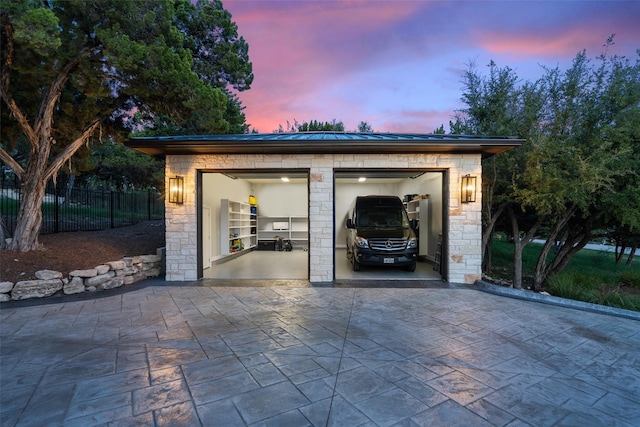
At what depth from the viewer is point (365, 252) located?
761 centimetres

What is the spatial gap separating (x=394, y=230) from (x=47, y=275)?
7.17 metres

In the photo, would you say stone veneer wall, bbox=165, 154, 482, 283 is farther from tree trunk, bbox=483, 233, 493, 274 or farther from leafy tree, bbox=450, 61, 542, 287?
tree trunk, bbox=483, 233, 493, 274

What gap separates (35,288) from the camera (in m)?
5.26

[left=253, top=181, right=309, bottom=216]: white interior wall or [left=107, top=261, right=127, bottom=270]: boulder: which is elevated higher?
[left=253, top=181, right=309, bottom=216]: white interior wall

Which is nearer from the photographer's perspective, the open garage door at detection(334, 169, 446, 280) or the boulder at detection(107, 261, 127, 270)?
the boulder at detection(107, 261, 127, 270)

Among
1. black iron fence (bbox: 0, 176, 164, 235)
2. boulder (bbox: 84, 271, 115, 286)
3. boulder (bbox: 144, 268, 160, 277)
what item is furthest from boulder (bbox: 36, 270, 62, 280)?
black iron fence (bbox: 0, 176, 164, 235)

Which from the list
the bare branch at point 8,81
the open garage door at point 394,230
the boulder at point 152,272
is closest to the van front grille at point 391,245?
the open garage door at point 394,230

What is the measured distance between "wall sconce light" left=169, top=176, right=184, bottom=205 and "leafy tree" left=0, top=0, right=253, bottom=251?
5.46 ft

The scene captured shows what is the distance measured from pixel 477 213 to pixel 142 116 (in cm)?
920

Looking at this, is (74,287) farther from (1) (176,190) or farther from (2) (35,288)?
(1) (176,190)

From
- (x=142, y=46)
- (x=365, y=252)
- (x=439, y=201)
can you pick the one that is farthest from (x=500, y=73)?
(x=142, y=46)

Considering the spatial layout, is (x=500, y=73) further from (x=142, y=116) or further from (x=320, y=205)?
(x=142, y=116)

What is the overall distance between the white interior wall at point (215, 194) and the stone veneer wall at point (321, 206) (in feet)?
5.47

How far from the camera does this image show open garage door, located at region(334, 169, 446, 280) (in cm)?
748
